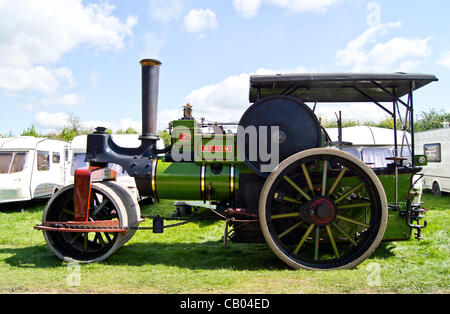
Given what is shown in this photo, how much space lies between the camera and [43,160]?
1092cm

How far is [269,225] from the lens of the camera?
401 centimetres

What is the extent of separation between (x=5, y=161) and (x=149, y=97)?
7.68m

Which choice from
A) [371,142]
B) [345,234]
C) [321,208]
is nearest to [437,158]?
[371,142]

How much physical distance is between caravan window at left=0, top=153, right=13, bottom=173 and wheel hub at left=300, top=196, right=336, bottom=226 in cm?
922

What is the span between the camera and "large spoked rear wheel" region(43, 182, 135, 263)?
4.42 metres

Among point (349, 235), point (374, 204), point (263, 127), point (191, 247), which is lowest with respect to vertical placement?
point (191, 247)

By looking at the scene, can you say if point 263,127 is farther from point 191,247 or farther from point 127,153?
point 191,247

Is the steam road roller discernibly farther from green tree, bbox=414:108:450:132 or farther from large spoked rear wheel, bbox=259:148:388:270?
green tree, bbox=414:108:450:132

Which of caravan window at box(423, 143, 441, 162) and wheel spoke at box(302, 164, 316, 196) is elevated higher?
caravan window at box(423, 143, 441, 162)

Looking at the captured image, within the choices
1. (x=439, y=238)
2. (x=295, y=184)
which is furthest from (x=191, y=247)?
(x=439, y=238)

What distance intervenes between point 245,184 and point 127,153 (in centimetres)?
170

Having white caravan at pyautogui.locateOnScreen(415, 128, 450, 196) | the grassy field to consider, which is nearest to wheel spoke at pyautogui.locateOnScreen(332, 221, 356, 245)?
the grassy field

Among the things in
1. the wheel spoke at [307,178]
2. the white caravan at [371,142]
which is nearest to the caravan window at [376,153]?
the white caravan at [371,142]

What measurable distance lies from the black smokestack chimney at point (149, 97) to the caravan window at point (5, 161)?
7.26 m
